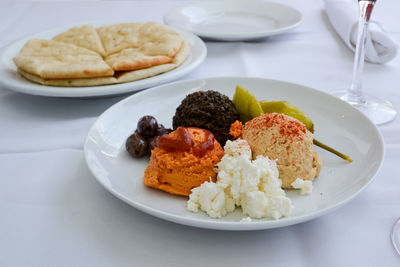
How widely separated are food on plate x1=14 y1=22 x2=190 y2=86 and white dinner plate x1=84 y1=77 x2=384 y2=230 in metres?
0.34

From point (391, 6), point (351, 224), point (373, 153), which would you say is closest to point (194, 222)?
point (351, 224)

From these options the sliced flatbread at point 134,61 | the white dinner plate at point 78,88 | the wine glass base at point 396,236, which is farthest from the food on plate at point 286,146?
the sliced flatbread at point 134,61

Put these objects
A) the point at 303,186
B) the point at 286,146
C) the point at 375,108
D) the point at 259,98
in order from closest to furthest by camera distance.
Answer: the point at 303,186
the point at 286,146
the point at 259,98
the point at 375,108

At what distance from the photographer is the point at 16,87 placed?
6.95 feet

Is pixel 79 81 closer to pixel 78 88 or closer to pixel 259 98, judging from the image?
pixel 78 88

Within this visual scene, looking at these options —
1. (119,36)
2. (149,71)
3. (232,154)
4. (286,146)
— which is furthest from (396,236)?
(119,36)

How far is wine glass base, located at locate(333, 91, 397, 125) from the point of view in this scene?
6.57ft

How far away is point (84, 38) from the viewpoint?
9.00 ft

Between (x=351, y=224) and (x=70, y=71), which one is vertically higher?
(x=70, y=71)

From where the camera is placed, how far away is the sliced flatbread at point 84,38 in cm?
266

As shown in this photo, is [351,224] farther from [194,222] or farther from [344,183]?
[194,222]

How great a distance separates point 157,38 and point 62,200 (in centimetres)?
153

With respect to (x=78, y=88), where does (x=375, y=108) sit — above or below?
below

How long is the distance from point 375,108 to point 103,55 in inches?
67.5
